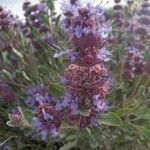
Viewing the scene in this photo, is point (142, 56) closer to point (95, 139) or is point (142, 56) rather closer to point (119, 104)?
point (119, 104)

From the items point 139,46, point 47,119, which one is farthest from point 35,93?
point 139,46

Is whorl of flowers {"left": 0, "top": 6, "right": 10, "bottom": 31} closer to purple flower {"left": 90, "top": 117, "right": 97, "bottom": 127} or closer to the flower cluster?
the flower cluster

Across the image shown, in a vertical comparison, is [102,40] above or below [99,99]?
above

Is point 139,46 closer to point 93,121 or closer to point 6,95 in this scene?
point 6,95

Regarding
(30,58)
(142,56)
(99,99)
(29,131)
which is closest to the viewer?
(99,99)

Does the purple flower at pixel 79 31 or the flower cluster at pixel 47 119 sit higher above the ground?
the purple flower at pixel 79 31

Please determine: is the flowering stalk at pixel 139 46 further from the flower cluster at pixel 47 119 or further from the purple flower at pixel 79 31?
the purple flower at pixel 79 31

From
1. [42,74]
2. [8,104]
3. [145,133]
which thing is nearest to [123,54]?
[42,74]

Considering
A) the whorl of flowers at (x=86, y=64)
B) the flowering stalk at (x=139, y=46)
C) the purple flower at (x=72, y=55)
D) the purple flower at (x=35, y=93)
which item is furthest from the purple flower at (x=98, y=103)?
the flowering stalk at (x=139, y=46)

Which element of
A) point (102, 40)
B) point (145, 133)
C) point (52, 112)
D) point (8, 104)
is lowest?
point (8, 104)
